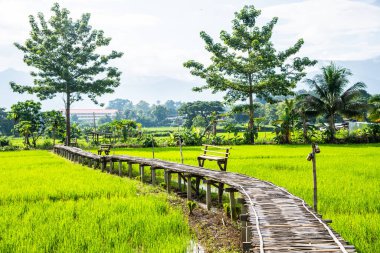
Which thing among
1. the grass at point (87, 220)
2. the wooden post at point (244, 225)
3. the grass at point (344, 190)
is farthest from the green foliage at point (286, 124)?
the wooden post at point (244, 225)

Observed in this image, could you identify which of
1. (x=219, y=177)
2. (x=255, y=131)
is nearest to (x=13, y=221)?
(x=219, y=177)

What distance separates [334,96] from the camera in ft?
95.5

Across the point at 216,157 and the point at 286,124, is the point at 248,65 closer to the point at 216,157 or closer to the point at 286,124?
the point at 286,124

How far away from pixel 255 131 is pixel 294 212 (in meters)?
24.4

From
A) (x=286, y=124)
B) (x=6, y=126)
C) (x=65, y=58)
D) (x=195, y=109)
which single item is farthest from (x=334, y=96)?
(x=6, y=126)

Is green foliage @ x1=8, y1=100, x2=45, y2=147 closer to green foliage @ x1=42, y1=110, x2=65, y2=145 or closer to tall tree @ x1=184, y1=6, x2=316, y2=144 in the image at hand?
green foliage @ x1=42, y1=110, x2=65, y2=145

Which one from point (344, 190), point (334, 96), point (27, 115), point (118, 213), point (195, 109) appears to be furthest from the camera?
point (195, 109)

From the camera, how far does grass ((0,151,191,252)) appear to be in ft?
17.9

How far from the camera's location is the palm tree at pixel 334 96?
93.5 feet

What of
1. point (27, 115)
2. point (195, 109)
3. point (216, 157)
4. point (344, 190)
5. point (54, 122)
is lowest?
point (344, 190)

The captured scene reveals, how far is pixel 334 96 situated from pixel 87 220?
26.1 meters

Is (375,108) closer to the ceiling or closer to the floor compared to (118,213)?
closer to the ceiling

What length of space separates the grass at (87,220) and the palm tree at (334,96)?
21549 mm

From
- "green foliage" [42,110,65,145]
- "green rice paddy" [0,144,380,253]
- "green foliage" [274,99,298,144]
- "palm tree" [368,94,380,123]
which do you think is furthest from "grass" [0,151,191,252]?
"green foliage" [42,110,65,145]
